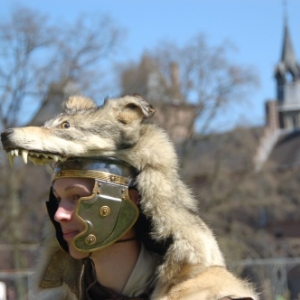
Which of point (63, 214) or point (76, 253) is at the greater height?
point (63, 214)

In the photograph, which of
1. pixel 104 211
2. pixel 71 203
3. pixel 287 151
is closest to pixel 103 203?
pixel 104 211

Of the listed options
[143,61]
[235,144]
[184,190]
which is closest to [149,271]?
[184,190]

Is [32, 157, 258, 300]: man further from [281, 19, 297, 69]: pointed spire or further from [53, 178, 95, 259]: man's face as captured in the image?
[281, 19, 297, 69]: pointed spire

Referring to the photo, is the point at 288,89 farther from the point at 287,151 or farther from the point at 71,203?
the point at 71,203

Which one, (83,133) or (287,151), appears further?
(287,151)

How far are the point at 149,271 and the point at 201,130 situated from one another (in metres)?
25.5

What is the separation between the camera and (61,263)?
10.7ft

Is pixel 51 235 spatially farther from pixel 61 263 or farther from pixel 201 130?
pixel 201 130

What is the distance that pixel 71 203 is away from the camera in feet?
9.75

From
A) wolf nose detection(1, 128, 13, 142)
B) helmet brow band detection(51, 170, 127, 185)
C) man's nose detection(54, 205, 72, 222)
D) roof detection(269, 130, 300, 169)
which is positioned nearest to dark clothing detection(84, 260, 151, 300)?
man's nose detection(54, 205, 72, 222)

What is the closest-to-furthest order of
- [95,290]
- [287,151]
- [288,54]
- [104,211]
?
[104,211] → [95,290] → [287,151] → [288,54]

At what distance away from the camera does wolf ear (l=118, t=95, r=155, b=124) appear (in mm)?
2957

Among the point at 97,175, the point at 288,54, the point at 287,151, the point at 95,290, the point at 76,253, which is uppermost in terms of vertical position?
the point at 97,175

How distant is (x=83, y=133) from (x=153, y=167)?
0.27 metres
